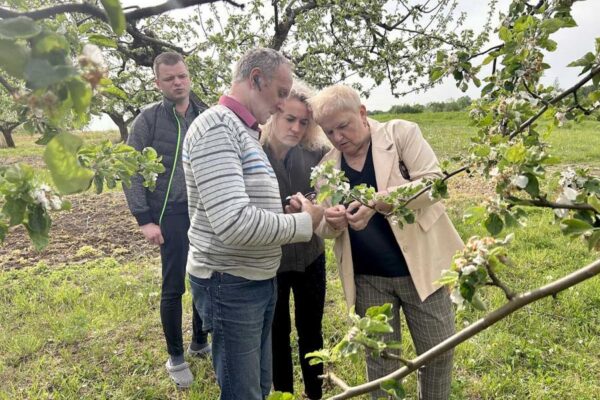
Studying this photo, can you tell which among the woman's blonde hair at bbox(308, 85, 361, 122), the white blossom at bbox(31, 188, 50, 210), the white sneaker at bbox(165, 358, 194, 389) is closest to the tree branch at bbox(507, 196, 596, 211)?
the white blossom at bbox(31, 188, 50, 210)

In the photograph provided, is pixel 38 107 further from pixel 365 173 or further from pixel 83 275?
pixel 83 275

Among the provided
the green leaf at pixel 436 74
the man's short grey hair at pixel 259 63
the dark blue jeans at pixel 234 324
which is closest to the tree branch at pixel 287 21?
Answer: the man's short grey hair at pixel 259 63

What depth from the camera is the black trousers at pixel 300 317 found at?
8.50ft

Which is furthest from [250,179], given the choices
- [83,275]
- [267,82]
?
[83,275]

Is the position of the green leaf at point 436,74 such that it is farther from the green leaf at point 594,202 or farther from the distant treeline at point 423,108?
the distant treeline at point 423,108

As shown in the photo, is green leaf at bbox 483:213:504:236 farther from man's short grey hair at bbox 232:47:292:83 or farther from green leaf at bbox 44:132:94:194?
man's short grey hair at bbox 232:47:292:83

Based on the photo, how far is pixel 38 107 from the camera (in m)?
0.52

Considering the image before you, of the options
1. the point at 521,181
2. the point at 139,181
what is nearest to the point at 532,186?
the point at 521,181

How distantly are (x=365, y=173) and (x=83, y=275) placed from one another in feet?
13.4

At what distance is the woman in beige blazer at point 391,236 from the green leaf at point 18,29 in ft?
5.19

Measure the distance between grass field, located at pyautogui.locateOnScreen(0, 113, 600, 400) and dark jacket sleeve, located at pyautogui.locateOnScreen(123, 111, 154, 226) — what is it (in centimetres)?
114

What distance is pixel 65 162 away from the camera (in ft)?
1.76

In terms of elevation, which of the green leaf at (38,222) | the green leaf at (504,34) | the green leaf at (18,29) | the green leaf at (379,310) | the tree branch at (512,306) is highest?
the green leaf at (504,34)

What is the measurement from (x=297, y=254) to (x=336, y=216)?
53 cm
